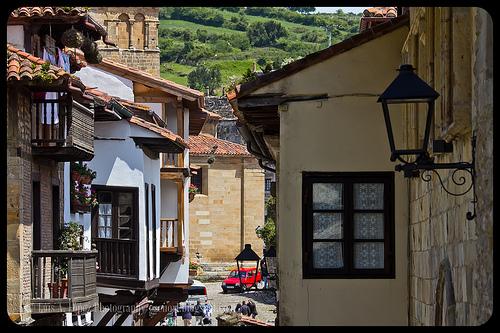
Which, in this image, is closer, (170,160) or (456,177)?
(456,177)

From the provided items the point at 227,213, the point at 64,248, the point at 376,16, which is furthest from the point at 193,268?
the point at 376,16

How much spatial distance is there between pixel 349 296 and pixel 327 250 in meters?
0.62

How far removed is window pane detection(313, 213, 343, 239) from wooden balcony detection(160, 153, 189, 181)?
21652 mm

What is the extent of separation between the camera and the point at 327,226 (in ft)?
59.4

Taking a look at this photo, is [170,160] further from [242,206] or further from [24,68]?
[242,206]

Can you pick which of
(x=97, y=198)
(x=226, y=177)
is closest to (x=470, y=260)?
(x=97, y=198)

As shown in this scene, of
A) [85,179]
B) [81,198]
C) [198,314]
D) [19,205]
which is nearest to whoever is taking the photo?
[19,205]

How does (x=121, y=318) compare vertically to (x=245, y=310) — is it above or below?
above

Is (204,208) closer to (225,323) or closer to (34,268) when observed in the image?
(225,323)

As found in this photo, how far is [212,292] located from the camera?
6875 cm

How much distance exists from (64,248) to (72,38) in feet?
12.4

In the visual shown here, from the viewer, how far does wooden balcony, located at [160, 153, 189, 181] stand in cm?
3978

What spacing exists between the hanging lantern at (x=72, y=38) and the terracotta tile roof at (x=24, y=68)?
225 cm

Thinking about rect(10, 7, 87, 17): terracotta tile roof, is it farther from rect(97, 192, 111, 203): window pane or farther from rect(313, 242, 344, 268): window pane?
rect(313, 242, 344, 268): window pane
